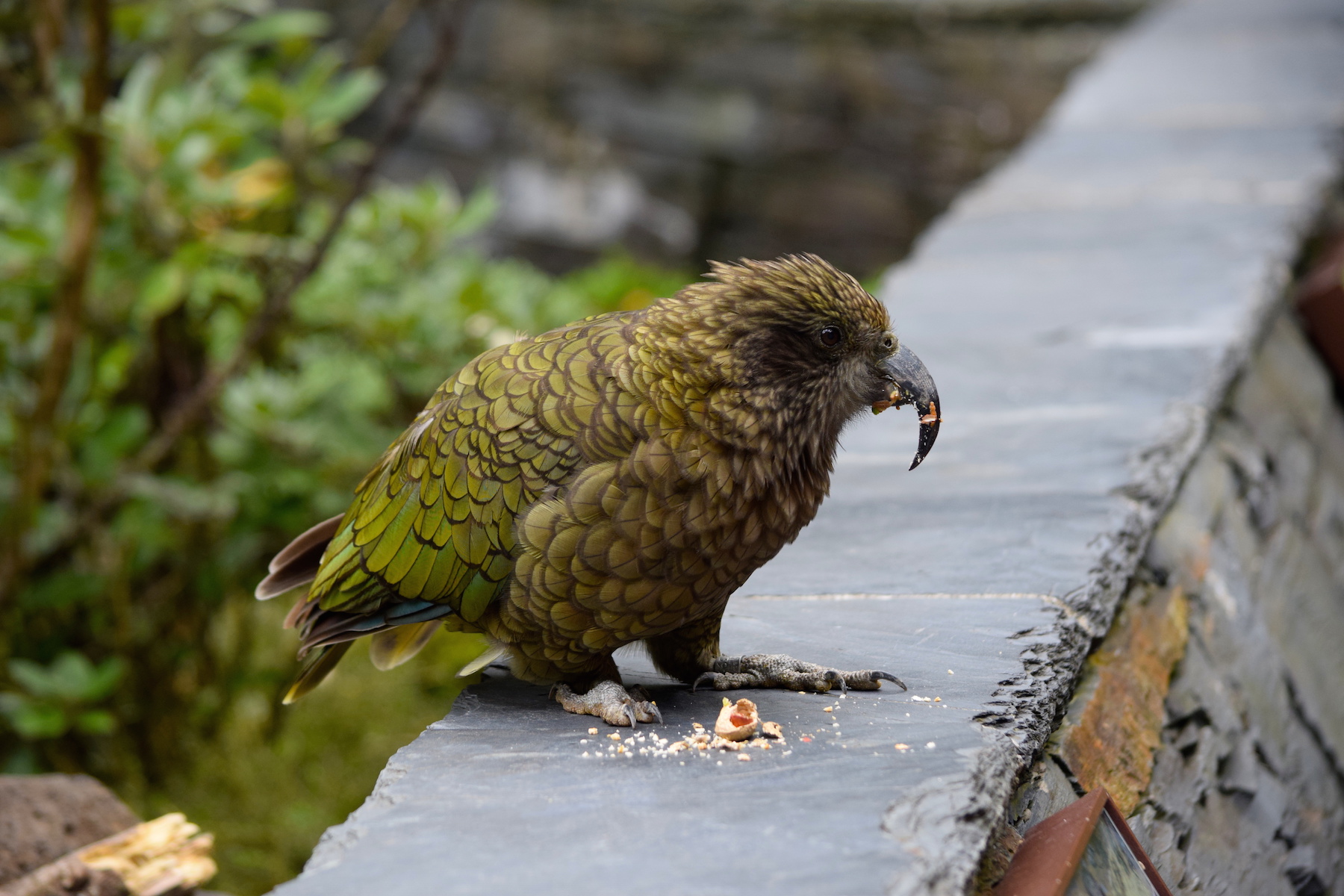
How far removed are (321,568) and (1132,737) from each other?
4.86 feet

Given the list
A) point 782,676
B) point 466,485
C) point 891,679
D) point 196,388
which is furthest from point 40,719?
point 891,679

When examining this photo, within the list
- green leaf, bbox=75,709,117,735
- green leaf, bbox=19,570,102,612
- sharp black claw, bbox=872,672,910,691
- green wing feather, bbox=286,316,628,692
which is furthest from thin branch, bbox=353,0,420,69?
sharp black claw, bbox=872,672,910,691

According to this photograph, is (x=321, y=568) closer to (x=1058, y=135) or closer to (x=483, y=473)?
(x=483, y=473)

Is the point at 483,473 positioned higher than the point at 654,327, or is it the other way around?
the point at 654,327

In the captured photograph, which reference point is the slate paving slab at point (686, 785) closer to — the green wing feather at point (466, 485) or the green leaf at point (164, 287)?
the green wing feather at point (466, 485)

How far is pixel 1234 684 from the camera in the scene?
2.61 m

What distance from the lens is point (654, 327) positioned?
6.73 ft

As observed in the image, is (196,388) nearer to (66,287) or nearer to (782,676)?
(66,287)

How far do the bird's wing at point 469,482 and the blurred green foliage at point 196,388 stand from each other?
1.65 metres

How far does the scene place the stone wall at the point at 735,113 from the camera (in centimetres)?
873

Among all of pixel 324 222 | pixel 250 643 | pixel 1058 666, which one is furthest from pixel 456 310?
pixel 1058 666

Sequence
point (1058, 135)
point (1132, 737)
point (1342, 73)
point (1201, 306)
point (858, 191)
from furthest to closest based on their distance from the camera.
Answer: point (858, 191) → point (1342, 73) → point (1058, 135) → point (1201, 306) → point (1132, 737)

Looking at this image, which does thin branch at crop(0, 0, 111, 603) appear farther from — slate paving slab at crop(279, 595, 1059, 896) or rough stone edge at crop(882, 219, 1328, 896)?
rough stone edge at crop(882, 219, 1328, 896)

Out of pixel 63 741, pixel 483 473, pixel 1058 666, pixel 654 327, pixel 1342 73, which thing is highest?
pixel 1342 73
